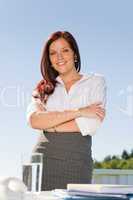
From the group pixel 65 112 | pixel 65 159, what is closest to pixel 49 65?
pixel 65 112

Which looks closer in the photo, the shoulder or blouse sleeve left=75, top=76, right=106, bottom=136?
blouse sleeve left=75, top=76, right=106, bottom=136

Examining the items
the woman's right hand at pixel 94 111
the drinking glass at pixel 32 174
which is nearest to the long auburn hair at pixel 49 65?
the woman's right hand at pixel 94 111

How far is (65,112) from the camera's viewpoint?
2307 mm

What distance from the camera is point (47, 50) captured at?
2.58 m

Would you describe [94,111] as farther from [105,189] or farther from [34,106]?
[105,189]

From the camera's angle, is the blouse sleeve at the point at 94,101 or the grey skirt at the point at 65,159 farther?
the blouse sleeve at the point at 94,101

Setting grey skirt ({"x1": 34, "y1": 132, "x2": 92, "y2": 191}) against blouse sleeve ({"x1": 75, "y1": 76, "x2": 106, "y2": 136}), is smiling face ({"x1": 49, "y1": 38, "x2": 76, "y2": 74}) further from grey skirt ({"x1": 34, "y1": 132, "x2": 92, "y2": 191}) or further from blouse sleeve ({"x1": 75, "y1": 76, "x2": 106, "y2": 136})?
grey skirt ({"x1": 34, "y1": 132, "x2": 92, "y2": 191})

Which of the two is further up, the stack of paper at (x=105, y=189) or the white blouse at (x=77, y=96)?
the white blouse at (x=77, y=96)

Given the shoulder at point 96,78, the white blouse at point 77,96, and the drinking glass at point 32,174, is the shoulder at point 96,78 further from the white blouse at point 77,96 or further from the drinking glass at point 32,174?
the drinking glass at point 32,174

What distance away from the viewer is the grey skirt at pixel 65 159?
6.91 feet

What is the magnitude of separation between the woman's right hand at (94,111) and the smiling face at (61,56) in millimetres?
275

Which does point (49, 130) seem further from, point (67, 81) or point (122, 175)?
point (122, 175)

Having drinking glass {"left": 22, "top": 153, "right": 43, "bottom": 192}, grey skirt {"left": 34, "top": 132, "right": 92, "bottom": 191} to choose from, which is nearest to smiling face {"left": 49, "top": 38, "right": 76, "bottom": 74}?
grey skirt {"left": 34, "top": 132, "right": 92, "bottom": 191}

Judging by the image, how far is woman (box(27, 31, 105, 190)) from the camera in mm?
2123
